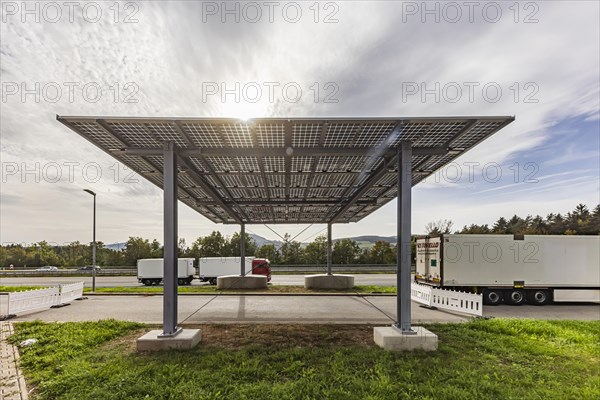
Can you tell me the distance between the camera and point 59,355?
7.26 m

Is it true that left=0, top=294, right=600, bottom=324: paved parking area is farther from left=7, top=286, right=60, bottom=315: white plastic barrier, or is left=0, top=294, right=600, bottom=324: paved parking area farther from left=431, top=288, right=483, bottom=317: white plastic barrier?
left=431, top=288, right=483, bottom=317: white plastic barrier

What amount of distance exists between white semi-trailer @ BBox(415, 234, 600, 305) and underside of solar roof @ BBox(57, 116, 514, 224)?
5.56 m

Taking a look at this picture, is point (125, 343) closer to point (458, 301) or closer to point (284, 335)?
point (284, 335)

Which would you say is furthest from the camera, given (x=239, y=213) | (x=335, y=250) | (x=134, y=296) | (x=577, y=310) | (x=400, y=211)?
(x=335, y=250)

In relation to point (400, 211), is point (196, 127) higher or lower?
higher

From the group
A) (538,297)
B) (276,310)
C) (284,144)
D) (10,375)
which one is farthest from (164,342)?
(538,297)

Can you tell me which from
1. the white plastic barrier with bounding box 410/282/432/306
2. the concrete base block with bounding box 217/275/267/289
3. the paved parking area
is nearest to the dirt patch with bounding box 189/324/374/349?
the paved parking area

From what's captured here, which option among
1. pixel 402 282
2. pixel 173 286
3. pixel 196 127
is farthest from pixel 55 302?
pixel 402 282

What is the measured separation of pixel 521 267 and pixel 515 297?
5.07 ft

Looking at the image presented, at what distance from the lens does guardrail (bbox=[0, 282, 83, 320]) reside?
41.1 ft

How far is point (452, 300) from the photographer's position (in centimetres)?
1357

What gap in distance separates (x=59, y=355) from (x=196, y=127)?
6.31 metres

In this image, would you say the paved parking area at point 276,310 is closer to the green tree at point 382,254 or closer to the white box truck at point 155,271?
the white box truck at point 155,271

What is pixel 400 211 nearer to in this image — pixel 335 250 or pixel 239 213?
pixel 239 213
